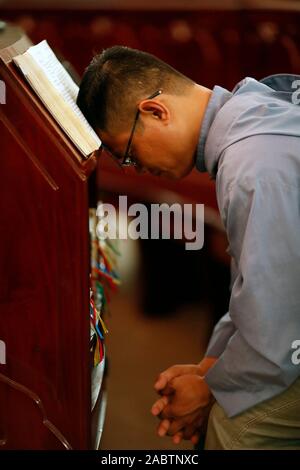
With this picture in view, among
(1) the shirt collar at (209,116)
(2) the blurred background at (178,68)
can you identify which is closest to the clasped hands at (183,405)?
(1) the shirt collar at (209,116)

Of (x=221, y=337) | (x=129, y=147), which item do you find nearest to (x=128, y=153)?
(x=129, y=147)

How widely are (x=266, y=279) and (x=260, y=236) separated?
8 centimetres

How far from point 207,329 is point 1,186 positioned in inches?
67.0

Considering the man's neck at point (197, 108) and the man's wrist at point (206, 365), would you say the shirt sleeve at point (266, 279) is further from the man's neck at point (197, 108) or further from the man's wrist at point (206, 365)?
the man's wrist at point (206, 365)

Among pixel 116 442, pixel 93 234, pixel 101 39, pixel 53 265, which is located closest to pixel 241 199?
pixel 53 265

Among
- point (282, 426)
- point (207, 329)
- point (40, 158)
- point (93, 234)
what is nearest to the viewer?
point (40, 158)

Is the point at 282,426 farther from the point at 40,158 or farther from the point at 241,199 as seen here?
the point at 40,158

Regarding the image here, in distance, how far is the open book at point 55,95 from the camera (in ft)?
3.74

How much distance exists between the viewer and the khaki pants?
1297mm

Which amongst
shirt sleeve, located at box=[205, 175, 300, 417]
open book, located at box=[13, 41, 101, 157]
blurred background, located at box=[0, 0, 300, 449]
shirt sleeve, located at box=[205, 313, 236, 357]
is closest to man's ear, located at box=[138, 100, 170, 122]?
open book, located at box=[13, 41, 101, 157]

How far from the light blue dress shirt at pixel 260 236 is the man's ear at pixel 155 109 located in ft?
0.34

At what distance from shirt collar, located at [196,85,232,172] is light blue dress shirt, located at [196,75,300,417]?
0.04m

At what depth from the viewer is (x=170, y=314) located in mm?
2855

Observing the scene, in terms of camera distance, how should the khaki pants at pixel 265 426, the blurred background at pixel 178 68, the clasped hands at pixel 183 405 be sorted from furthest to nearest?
1. the blurred background at pixel 178 68
2. the clasped hands at pixel 183 405
3. the khaki pants at pixel 265 426
